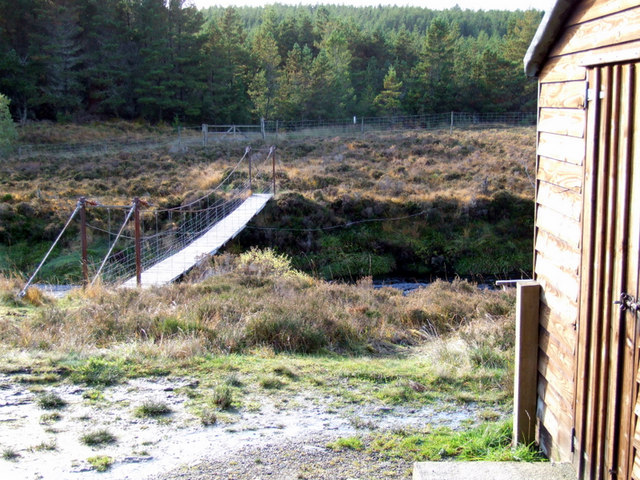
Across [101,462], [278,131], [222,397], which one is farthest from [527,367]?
[278,131]

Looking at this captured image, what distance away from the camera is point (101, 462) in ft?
14.0

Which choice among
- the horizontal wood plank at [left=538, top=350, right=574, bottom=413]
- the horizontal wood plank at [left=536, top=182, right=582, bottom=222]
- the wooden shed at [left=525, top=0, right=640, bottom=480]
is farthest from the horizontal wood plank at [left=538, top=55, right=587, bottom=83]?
the horizontal wood plank at [left=538, top=350, right=574, bottom=413]

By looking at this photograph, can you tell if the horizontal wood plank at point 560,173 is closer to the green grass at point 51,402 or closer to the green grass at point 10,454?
the green grass at point 10,454

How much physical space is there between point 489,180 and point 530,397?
21727mm

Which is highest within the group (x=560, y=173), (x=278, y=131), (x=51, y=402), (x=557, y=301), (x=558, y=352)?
(x=278, y=131)

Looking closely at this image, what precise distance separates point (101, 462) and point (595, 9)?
4.17m

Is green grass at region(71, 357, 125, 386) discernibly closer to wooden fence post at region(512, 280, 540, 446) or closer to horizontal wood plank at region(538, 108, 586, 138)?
wooden fence post at region(512, 280, 540, 446)

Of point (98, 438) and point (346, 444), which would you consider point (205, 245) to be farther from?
point (346, 444)

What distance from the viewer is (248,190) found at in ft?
73.4

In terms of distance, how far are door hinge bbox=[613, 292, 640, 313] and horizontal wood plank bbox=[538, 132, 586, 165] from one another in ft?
2.81

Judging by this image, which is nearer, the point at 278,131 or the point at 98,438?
the point at 98,438

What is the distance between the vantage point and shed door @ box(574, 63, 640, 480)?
3109 mm

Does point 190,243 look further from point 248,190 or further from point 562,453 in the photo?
point 562,453

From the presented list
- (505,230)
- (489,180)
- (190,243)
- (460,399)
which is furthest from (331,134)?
(460,399)
